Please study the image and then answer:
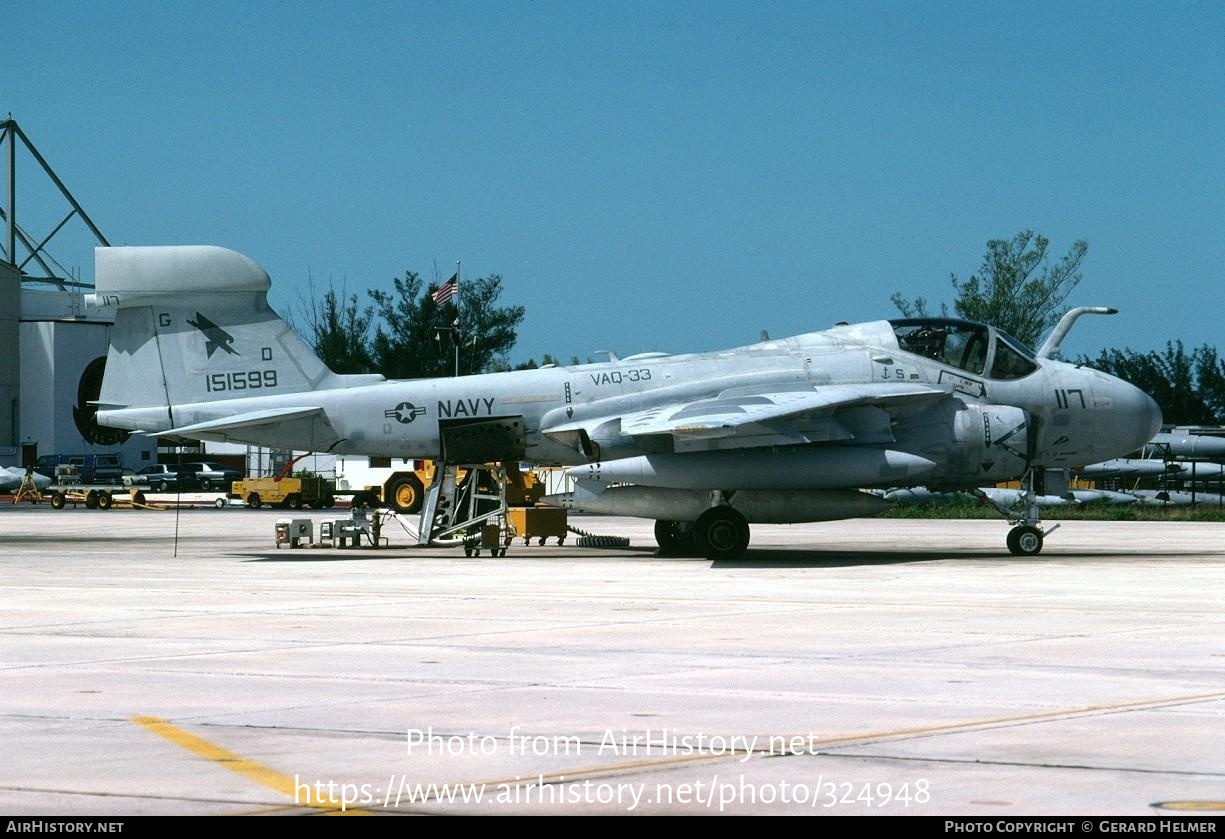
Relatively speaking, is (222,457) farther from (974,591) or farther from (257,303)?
(974,591)

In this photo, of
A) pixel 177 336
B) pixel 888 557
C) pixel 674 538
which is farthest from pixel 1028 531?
pixel 177 336

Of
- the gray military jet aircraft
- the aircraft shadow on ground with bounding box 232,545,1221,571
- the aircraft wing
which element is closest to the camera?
the aircraft wing

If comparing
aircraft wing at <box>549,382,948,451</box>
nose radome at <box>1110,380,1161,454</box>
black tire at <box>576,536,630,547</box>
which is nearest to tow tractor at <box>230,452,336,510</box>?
black tire at <box>576,536,630,547</box>

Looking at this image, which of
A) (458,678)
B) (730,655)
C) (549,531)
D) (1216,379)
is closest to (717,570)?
(549,531)

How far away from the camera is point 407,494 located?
49.5 meters

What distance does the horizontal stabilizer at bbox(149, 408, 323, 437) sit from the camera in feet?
75.6

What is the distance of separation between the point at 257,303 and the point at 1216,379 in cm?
8989

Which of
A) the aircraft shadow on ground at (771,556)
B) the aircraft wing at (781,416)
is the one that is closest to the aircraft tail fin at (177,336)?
the aircraft shadow on ground at (771,556)

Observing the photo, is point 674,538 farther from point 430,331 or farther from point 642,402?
point 430,331

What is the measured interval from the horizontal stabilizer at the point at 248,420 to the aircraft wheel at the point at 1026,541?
10.8 meters

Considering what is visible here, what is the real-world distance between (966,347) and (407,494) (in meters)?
29.3

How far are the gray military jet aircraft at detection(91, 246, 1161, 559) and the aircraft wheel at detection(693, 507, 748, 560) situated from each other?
0.02 meters

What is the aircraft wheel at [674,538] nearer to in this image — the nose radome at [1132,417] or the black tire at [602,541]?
the black tire at [602,541]

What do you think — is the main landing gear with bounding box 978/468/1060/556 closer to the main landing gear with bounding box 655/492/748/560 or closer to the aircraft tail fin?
the main landing gear with bounding box 655/492/748/560
